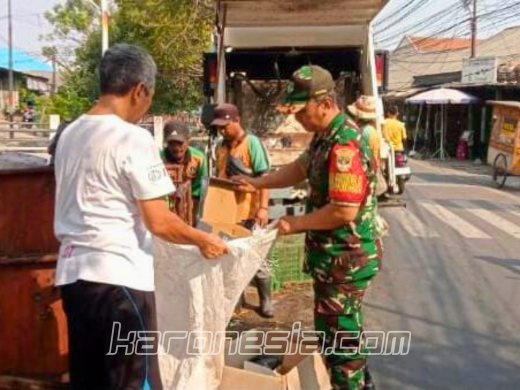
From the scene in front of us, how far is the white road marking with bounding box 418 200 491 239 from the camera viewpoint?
9.23 m

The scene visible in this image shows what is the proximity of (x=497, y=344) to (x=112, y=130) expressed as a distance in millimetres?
3543

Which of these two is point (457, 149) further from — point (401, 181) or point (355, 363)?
point (355, 363)

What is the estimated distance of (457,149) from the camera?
81.0 feet

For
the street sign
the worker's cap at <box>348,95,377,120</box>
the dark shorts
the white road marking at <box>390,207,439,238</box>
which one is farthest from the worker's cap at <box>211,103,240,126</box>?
the street sign

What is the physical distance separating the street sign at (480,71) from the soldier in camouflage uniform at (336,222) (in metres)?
20.1

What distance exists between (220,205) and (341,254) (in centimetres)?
112

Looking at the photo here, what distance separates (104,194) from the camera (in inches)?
99.0

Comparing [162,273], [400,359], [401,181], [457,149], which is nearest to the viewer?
[162,273]

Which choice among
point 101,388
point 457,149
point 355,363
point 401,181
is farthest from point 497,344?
point 457,149

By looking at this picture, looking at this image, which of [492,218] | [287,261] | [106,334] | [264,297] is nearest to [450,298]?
[287,261]

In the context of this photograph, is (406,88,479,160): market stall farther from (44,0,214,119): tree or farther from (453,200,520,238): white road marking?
(453,200,520,238): white road marking

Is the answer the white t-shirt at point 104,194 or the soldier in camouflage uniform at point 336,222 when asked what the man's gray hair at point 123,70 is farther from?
the soldier in camouflage uniform at point 336,222

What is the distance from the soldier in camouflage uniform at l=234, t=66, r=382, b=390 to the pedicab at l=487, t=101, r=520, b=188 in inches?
484

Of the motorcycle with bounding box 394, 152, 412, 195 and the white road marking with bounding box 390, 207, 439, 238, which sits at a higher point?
the motorcycle with bounding box 394, 152, 412, 195
